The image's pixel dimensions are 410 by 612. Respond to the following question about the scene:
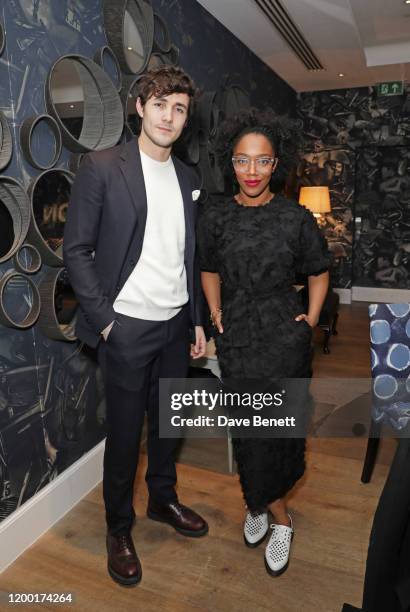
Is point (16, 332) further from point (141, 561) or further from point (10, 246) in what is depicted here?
point (141, 561)

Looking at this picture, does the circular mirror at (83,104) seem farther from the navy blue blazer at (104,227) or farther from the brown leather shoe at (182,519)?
the brown leather shoe at (182,519)

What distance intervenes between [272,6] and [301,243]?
102 inches

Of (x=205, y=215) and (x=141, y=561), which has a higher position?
(x=205, y=215)

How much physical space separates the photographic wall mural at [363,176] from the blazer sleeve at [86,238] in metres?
5.17

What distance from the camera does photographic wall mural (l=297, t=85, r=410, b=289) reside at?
6262 millimetres

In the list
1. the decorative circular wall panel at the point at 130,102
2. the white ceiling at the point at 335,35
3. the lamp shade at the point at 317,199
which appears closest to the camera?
the decorative circular wall panel at the point at 130,102

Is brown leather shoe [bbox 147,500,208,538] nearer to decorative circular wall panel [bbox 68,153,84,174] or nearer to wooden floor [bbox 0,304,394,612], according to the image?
wooden floor [bbox 0,304,394,612]

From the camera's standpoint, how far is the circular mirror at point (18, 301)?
1.78 metres

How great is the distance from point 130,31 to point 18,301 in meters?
1.55

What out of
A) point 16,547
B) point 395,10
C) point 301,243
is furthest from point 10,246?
point 395,10

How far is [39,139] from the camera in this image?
1.90 metres

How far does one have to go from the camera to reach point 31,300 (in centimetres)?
192

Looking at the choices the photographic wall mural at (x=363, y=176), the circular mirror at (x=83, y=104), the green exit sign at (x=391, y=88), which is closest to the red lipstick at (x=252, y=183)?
the circular mirror at (x=83, y=104)

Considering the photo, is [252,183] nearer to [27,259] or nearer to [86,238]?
[86,238]
